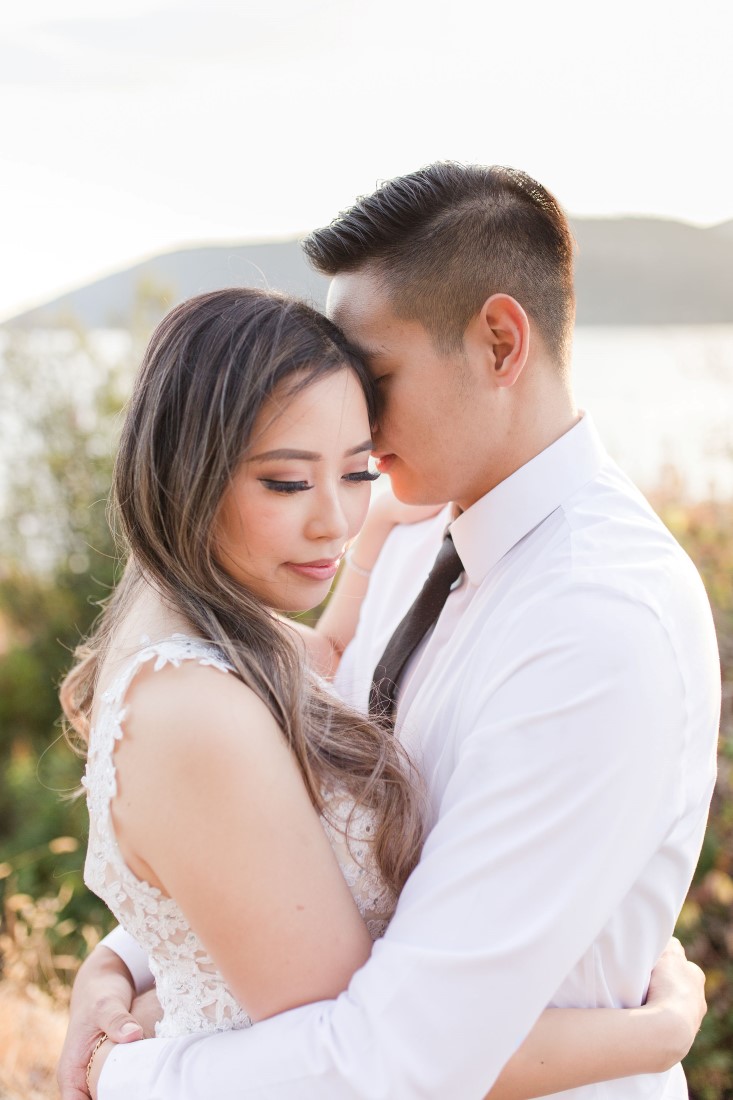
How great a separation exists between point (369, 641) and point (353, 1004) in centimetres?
127

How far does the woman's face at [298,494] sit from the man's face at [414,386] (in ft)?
0.58

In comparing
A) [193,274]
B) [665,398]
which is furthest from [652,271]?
[193,274]

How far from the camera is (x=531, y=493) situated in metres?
2.00

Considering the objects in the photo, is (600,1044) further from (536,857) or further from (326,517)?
(326,517)

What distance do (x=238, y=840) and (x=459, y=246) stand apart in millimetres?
1308

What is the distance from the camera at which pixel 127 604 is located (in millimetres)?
1953

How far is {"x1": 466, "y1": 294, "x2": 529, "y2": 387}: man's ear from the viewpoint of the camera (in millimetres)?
1987

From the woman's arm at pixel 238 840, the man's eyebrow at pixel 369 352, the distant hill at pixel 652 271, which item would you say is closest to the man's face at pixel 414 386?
the man's eyebrow at pixel 369 352

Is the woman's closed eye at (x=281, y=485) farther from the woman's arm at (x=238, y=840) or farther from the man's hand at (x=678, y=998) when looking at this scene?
the man's hand at (x=678, y=998)

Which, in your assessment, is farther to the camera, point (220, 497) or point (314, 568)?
point (314, 568)

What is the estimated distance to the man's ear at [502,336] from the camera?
6.52 feet

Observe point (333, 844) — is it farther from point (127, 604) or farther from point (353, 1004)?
point (127, 604)

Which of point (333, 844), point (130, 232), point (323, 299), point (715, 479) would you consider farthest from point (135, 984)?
point (130, 232)

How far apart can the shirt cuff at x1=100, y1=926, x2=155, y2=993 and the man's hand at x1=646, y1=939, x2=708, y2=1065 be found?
1.13 meters
